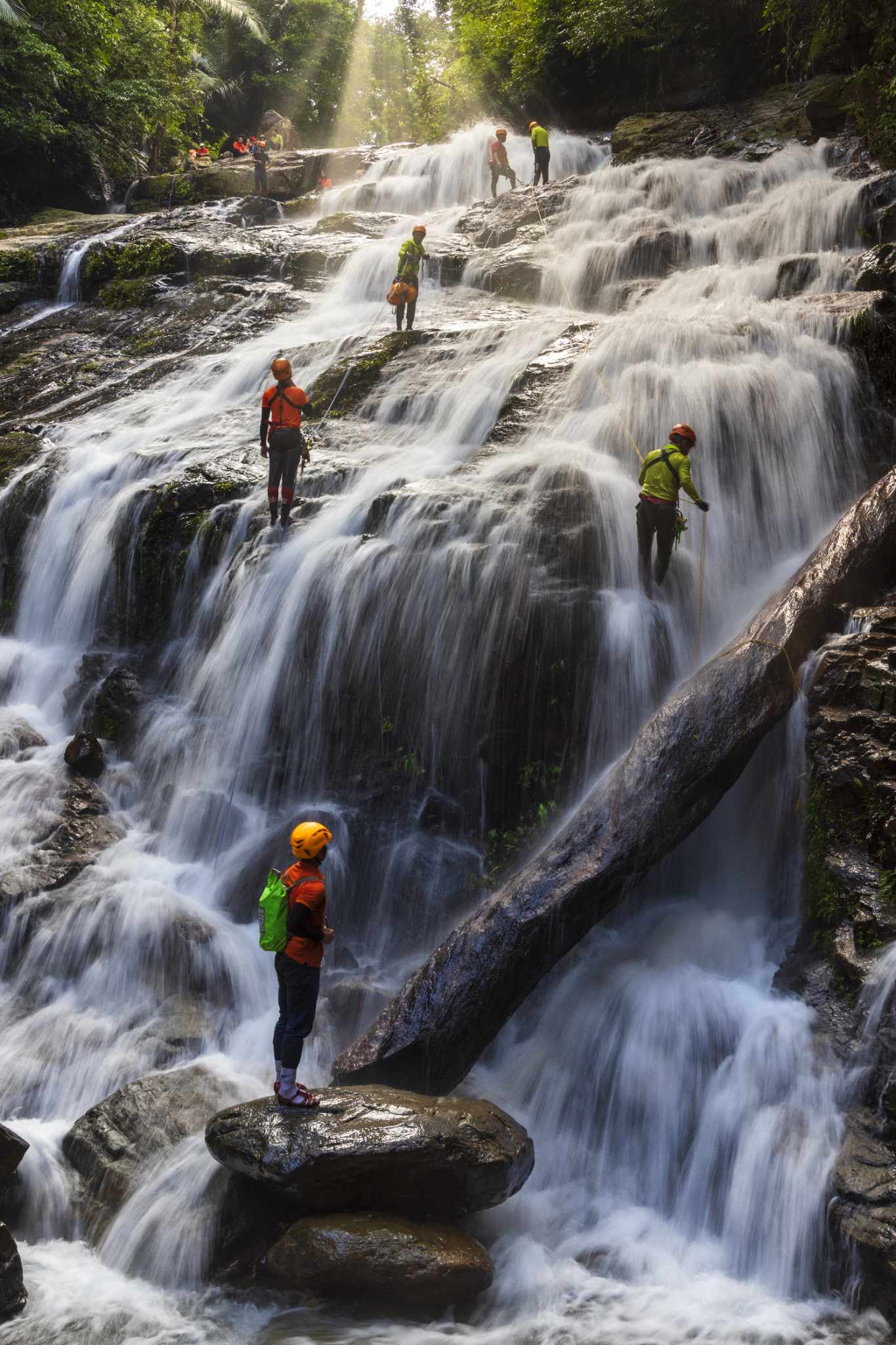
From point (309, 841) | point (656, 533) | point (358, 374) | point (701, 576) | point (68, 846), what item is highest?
point (358, 374)

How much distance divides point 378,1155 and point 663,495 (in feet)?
19.0

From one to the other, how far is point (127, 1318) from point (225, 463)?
9.44 m

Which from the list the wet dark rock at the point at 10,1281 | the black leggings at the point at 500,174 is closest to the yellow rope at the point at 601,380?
the black leggings at the point at 500,174

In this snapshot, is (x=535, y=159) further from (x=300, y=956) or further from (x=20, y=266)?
(x=300, y=956)

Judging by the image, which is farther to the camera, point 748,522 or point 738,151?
point 738,151

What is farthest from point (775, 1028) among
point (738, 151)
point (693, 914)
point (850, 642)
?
point (738, 151)

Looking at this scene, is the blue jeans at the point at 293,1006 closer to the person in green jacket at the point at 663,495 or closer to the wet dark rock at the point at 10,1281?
the wet dark rock at the point at 10,1281

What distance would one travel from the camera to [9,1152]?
551 cm

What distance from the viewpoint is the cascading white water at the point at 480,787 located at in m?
5.26

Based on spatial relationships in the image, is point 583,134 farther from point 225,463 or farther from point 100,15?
point 225,463

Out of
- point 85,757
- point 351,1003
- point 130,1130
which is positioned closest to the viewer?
point 130,1130

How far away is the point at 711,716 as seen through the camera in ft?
22.0

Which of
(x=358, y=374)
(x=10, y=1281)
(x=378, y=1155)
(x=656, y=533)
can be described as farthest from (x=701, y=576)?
(x=10, y=1281)

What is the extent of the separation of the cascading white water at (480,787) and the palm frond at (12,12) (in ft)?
54.4
